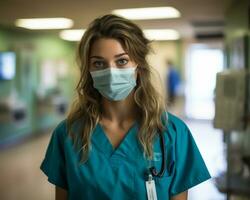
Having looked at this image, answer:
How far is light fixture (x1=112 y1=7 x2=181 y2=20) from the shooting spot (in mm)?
4297

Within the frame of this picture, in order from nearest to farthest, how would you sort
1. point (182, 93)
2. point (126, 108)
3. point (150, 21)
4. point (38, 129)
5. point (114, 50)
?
point (114, 50) < point (126, 108) < point (150, 21) < point (38, 129) < point (182, 93)

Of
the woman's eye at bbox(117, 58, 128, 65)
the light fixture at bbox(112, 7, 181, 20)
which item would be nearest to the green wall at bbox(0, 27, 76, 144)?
the light fixture at bbox(112, 7, 181, 20)

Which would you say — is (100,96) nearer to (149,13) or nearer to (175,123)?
(175,123)

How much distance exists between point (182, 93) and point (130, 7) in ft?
17.4

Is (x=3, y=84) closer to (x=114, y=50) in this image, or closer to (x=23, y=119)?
(x=23, y=119)

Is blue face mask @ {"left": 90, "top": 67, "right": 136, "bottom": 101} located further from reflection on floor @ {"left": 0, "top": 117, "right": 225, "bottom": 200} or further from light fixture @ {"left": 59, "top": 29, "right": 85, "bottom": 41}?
light fixture @ {"left": 59, "top": 29, "right": 85, "bottom": 41}

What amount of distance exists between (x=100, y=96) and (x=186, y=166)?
432 millimetres

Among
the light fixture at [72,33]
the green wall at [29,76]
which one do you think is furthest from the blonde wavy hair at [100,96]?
the light fixture at [72,33]

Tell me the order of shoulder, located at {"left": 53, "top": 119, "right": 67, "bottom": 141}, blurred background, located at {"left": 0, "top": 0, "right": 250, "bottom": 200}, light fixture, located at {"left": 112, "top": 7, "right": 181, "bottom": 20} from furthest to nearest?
1. light fixture, located at {"left": 112, "top": 7, "right": 181, "bottom": 20}
2. blurred background, located at {"left": 0, "top": 0, "right": 250, "bottom": 200}
3. shoulder, located at {"left": 53, "top": 119, "right": 67, "bottom": 141}

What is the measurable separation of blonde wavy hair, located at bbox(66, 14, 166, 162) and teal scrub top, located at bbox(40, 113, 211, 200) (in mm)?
30

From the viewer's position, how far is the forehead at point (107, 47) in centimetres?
126

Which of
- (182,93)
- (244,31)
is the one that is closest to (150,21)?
(244,31)

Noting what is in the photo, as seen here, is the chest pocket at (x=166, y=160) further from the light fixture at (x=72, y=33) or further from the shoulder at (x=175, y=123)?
the light fixture at (x=72, y=33)

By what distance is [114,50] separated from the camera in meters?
1.26
